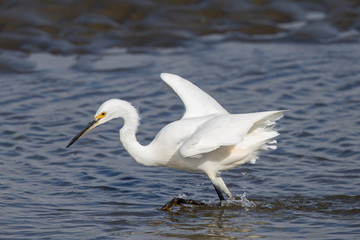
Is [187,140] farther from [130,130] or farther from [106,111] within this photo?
[106,111]

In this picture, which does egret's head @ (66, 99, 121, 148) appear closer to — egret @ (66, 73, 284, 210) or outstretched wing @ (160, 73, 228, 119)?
egret @ (66, 73, 284, 210)

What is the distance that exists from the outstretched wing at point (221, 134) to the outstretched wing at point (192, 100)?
119 centimetres

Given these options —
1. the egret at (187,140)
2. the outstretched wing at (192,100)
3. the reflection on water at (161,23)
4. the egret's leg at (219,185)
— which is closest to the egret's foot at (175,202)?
the egret at (187,140)

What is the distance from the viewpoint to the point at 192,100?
803cm

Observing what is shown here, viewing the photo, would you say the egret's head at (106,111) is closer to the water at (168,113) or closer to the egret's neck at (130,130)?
the egret's neck at (130,130)

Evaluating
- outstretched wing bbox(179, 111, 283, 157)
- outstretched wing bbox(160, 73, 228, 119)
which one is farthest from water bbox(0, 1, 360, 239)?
outstretched wing bbox(179, 111, 283, 157)

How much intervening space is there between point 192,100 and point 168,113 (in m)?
2.51

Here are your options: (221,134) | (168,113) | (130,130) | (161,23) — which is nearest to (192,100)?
(130,130)

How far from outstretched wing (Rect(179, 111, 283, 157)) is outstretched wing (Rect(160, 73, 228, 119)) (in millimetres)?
1187

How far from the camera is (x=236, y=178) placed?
8.28 m

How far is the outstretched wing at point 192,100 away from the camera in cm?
791

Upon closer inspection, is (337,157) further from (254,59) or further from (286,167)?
(254,59)

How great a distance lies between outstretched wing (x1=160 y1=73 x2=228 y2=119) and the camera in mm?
7914

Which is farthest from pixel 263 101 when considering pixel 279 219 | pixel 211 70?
pixel 279 219
